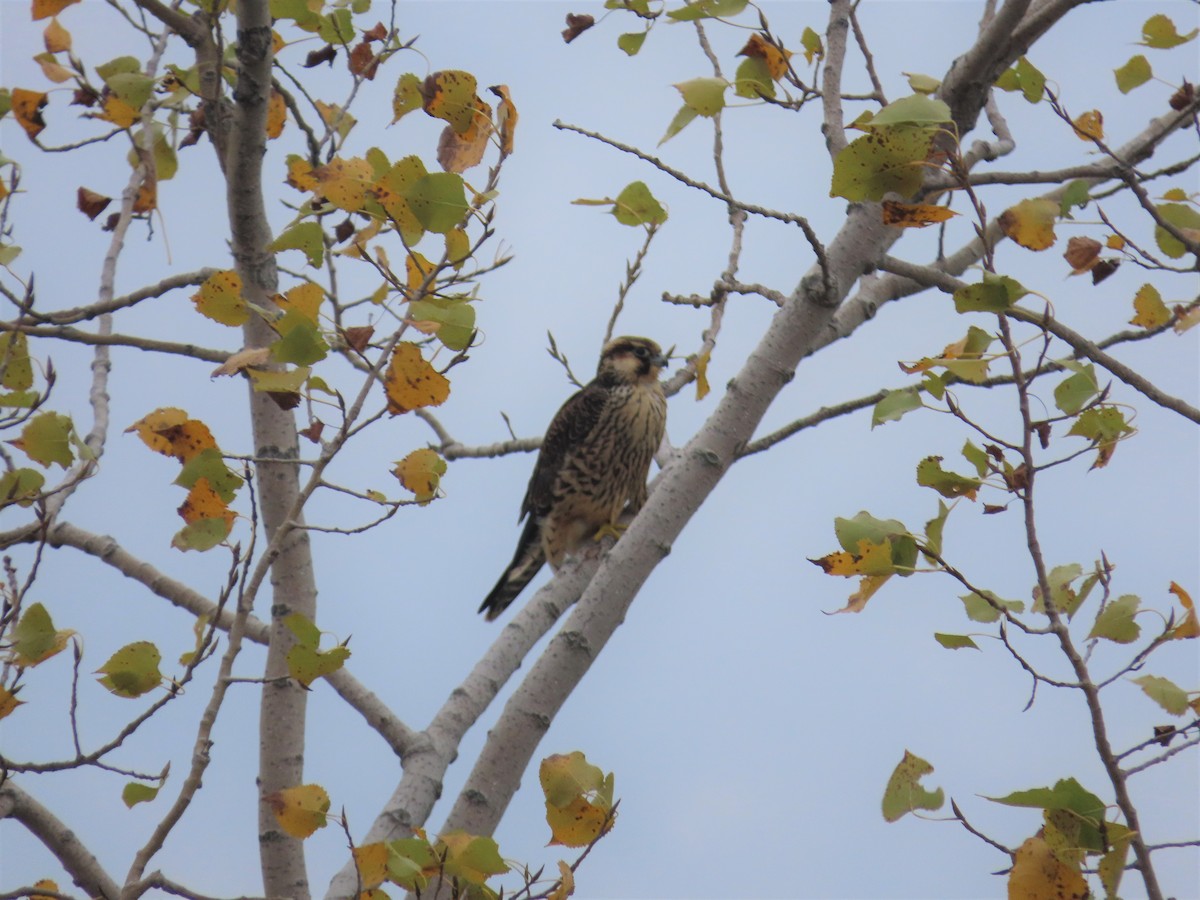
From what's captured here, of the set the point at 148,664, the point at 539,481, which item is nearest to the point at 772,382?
the point at 148,664

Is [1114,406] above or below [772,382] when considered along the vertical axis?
below

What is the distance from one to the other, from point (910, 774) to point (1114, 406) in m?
0.66

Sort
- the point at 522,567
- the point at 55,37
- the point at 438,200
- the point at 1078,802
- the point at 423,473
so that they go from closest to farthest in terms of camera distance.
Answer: the point at 1078,802, the point at 438,200, the point at 423,473, the point at 55,37, the point at 522,567

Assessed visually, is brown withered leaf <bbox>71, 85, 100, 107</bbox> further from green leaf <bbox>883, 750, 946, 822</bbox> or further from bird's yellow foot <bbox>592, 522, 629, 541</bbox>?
bird's yellow foot <bbox>592, 522, 629, 541</bbox>

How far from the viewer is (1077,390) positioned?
186 cm

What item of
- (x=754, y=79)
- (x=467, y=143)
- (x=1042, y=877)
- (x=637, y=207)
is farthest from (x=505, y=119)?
(x=1042, y=877)

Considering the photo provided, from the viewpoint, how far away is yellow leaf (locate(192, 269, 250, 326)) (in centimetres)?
221

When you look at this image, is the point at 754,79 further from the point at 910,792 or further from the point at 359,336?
the point at 910,792

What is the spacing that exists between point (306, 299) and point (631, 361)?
3379 millimetres

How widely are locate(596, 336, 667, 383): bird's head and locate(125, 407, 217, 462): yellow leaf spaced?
312 centimetres

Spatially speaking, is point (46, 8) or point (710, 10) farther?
point (46, 8)

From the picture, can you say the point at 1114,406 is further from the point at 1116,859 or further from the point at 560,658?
the point at 560,658

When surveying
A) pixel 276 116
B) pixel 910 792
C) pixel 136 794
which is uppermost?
pixel 276 116

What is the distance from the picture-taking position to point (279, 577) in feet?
9.22
